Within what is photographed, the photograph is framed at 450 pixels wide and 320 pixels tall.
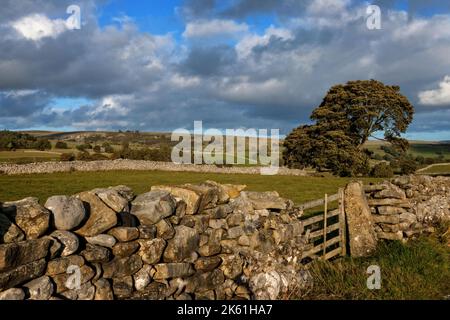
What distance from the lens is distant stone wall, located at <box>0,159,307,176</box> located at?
3475cm

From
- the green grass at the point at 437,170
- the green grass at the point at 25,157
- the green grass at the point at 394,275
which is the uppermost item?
the green grass at the point at 25,157

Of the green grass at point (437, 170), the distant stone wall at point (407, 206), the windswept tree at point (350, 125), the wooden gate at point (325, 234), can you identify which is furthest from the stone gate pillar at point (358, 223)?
the green grass at point (437, 170)

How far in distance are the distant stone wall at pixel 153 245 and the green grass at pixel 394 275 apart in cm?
52

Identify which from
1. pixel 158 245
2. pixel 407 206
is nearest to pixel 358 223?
pixel 407 206

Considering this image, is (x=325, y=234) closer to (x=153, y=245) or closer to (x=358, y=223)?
(x=358, y=223)

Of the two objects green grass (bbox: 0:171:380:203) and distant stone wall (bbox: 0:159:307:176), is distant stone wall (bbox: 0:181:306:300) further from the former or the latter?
distant stone wall (bbox: 0:159:307:176)

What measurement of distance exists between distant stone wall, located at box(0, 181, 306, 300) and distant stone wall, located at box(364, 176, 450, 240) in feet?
9.29

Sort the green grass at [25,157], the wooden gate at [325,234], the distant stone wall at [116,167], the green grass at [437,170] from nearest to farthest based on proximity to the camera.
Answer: the wooden gate at [325,234] < the distant stone wall at [116,167] < the green grass at [437,170] < the green grass at [25,157]

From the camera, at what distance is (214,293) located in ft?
18.1

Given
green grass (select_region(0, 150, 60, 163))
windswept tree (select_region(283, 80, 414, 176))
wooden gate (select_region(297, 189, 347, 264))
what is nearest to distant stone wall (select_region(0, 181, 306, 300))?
wooden gate (select_region(297, 189, 347, 264))

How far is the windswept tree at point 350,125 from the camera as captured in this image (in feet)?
121

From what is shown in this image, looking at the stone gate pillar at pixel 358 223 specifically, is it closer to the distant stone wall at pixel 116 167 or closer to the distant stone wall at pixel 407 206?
the distant stone wall at pixel 407 206

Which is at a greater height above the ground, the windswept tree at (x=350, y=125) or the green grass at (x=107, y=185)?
the windswept tree at (x=350, y=125)
